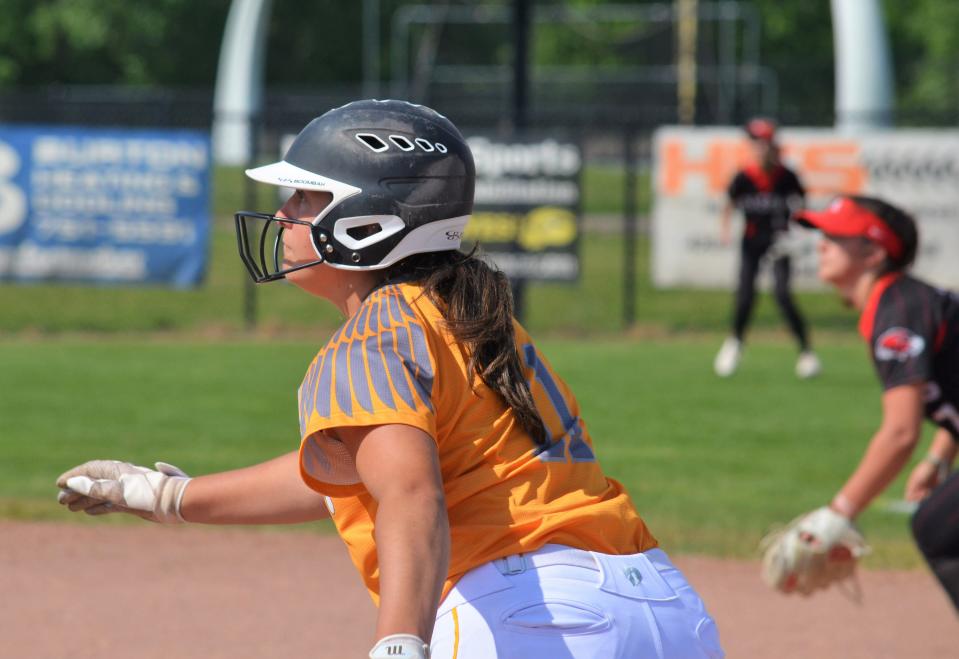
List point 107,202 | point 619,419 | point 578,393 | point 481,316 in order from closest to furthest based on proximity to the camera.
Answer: point 481,316
point 619,419
point 578,393
point 107,202

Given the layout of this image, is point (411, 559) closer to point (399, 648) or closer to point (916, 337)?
point (399, 648)

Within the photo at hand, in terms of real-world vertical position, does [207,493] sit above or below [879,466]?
above

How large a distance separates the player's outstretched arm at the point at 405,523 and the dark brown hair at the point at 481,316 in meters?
0.25

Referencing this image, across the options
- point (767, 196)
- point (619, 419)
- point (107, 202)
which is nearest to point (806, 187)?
point (767, 196)

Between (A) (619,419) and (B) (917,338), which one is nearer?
(B) (917,338)

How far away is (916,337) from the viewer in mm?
4629

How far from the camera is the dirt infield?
5.54 metres

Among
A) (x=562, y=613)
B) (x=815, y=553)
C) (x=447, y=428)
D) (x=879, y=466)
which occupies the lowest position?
(x=815, y=553)

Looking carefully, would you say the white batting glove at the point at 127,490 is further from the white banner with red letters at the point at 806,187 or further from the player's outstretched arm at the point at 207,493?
the white banner with red letters at the point at 806,187

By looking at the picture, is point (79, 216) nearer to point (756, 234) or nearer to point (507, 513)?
point (756, 234)

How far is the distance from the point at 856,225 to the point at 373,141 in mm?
2819

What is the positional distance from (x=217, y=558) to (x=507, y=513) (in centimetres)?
468

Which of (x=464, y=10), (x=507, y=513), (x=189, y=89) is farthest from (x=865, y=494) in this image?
(x=464, y=10)

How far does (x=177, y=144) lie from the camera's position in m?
15.4
